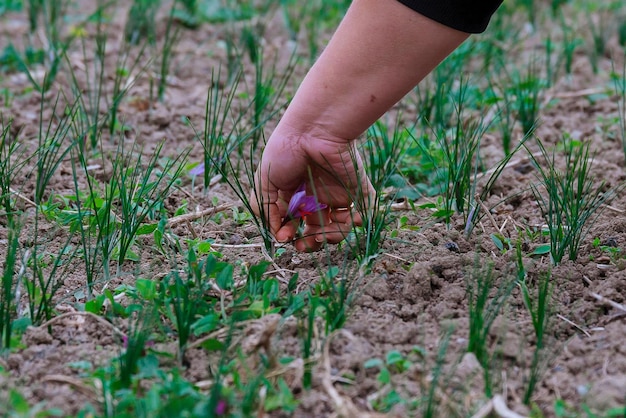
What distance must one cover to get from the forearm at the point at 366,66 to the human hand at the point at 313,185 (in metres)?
0.04

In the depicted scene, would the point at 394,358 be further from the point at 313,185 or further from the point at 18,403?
the point at 18,403

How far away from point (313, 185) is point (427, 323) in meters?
0.41

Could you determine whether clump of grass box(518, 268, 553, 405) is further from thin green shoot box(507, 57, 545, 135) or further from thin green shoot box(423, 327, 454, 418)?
thin green shoot box(507, 57, 545, 135)

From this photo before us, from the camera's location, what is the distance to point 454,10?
5.72 feet

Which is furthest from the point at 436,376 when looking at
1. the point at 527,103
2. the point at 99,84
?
the point at 99,84

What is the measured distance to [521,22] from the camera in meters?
4.50

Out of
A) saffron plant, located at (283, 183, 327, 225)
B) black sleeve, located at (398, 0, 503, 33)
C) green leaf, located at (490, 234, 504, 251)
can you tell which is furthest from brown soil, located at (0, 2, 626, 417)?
black sleeve, located at (398, 0, 503, 33)

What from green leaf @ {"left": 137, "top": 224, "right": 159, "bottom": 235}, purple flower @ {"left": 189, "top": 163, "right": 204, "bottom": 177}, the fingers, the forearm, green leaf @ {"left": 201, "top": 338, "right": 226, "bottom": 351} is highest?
purple flower @ {"left": 189, "top": 163, "right": 204, "bottom": 177}

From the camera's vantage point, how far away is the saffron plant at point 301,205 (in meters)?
2.14

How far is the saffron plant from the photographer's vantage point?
2.14 m

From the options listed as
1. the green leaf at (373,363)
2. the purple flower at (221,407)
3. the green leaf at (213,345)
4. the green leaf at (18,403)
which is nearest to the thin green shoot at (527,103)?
the green leaf at (373,363)

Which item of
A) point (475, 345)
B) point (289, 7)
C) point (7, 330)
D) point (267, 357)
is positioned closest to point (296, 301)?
point (267, 357)

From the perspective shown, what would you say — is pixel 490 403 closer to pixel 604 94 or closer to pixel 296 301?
pixel 296 301

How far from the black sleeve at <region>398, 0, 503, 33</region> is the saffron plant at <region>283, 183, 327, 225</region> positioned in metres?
0.58
